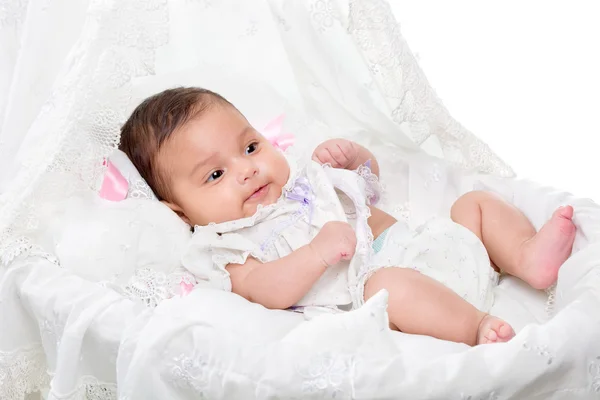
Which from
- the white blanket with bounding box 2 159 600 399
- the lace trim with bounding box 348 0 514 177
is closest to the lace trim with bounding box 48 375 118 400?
the white blanket with bounding box 2 159 600 399

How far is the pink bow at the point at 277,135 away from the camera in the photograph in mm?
1987

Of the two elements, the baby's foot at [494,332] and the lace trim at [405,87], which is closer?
the baby's foot at [494,332]

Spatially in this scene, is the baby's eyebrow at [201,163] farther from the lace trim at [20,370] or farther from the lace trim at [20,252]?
the lace trim at [20,370]

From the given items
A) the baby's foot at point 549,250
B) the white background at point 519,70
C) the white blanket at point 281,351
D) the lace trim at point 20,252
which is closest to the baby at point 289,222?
the baby's foot at point 549,250

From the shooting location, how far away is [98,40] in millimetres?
1472

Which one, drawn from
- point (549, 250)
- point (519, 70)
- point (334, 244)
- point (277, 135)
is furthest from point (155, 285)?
point (519, 70)

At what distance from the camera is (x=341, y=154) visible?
183 centimetres

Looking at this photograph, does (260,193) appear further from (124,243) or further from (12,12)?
(12,12)

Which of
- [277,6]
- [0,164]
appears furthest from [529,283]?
[0,164]

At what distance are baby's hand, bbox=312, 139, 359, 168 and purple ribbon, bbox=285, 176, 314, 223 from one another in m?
0.15

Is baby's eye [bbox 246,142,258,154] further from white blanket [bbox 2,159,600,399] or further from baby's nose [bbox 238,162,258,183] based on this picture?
white blanket [bbox 2,159,600,399]

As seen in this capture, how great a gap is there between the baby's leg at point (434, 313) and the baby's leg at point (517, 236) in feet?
0.60

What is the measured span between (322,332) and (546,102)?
1995 mm

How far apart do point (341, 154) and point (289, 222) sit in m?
0.25
